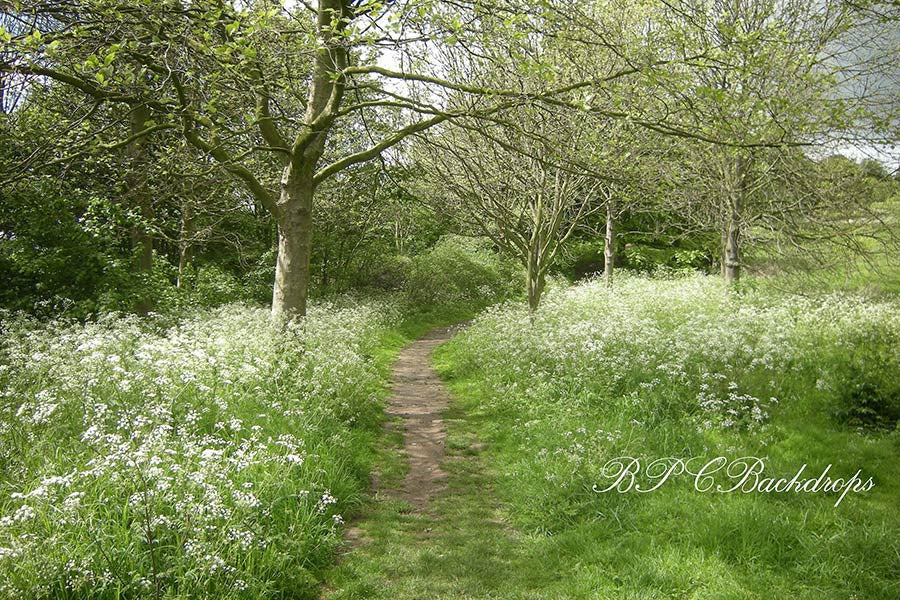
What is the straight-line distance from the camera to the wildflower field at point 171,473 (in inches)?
140

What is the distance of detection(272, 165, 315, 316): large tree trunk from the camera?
366 inches

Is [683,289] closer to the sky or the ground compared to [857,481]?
closer to the sky

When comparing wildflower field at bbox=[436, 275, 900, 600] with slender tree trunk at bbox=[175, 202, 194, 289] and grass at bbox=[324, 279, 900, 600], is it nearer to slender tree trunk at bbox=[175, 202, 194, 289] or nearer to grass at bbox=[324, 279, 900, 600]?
grass at bbox=[324, 279, 900, 600]

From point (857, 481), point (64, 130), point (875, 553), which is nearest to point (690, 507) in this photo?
point (875, 553)

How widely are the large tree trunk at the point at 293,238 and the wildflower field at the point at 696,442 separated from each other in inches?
139

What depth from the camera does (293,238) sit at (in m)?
9.28

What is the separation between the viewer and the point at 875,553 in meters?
4.28

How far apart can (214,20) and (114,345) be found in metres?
4.27

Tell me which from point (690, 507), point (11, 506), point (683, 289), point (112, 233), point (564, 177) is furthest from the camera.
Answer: point (683, 289)

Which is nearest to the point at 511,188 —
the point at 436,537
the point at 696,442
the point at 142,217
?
the point at 696,442

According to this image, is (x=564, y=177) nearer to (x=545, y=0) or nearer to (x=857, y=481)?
(x=545, y=0)

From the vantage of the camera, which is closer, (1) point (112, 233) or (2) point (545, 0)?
(2) point (545, 0)

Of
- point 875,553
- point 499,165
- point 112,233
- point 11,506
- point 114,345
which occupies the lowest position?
point 875,553

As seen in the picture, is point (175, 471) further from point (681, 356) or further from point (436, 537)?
point (681, 356)
